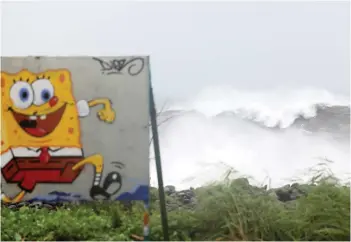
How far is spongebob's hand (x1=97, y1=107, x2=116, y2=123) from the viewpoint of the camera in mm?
4355

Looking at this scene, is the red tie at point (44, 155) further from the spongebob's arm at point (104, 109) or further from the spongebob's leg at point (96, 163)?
the spongebob's arm at point (104, 109)

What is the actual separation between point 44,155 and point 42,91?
1.72 feet

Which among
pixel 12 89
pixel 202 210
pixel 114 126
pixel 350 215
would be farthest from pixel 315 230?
pixel 12 89

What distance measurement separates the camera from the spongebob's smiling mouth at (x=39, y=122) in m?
4.45

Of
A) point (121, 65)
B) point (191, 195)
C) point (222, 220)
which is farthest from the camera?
point (191, 195)

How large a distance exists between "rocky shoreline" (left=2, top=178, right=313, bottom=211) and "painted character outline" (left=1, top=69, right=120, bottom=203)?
430 mm

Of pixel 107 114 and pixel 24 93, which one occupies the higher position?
pixel 24 93

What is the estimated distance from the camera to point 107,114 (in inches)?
172

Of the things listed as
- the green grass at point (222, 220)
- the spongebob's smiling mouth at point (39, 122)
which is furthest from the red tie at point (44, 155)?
the green grass at point (222, 220)

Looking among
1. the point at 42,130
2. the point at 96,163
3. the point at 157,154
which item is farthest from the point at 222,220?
the point at 42,130

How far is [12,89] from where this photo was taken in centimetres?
448

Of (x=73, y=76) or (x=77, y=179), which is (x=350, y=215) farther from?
(x=73, y=76)

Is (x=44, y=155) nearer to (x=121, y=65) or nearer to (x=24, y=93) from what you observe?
(x=24, y=93)

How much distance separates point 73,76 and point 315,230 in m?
2.36
